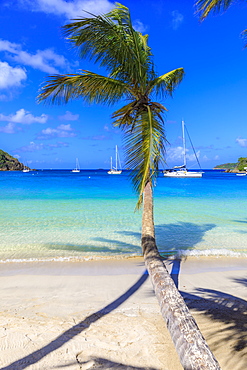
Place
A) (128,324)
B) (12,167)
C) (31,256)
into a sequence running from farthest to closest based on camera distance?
(12,167)
(31,256)
(128,324)

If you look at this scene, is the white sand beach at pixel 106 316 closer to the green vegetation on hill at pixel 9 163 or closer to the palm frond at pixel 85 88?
the palm frond at pixel 85 88

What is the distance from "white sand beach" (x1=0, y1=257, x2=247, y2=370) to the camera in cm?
279

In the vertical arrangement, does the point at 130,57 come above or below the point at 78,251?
above

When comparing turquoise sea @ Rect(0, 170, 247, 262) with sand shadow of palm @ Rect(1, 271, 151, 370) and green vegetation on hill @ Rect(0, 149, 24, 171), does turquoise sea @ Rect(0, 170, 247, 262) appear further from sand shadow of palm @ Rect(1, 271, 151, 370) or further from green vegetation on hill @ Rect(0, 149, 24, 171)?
green vegetation on hill @ Rect(0, 149, 24, 171)

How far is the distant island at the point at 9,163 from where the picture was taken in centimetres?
12219

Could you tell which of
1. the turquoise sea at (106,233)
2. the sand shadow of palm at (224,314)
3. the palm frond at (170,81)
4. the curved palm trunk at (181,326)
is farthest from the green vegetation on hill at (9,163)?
the curved palm trunk at (181,326)

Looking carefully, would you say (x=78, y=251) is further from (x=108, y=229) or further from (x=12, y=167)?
(x=12, y=167)

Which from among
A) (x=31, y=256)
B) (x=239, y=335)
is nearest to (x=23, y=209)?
(x=31, y=256)

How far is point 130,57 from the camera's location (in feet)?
18.5

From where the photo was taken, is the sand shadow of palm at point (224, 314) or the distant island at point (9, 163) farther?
the distant island at point (9, 163)

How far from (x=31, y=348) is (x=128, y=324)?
4.02 feet

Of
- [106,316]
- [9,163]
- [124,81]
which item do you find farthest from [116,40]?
[9,163]

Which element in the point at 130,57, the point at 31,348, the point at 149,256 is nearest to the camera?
the point at 31,348

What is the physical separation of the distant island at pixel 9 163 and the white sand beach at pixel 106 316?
421ft
